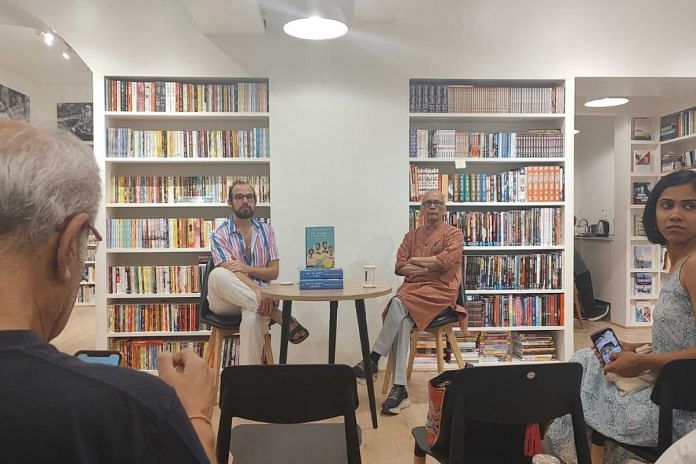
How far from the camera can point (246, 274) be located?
11.0ft

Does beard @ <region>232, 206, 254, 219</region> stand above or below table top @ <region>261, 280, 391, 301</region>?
above

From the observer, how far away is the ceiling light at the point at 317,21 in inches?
108

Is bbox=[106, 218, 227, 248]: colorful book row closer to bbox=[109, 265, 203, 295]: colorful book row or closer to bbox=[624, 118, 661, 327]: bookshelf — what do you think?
bbox=[109, 265, 203, 295]: colorful book row

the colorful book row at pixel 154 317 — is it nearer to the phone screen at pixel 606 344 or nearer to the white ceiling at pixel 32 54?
the white ceiling at pixel 32 54

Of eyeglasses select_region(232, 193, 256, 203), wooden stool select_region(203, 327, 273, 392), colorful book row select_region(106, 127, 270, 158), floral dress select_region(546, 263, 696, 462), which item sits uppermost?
colorful book row select_region(106, 127, 270, 158)

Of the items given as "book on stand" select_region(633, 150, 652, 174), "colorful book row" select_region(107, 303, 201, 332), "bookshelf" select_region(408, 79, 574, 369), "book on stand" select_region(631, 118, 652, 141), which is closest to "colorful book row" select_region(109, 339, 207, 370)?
"colorful book row" select_region(107, 303, 201, 332)

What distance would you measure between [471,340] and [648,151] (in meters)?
3.28

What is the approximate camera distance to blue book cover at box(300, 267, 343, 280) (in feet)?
9.95

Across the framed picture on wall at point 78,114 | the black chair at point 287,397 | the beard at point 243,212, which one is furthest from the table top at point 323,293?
the framed picture on wall at point 78,114

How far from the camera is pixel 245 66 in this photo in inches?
152

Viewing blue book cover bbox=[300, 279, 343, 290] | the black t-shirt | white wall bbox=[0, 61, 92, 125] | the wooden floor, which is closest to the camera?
the black t-shirt

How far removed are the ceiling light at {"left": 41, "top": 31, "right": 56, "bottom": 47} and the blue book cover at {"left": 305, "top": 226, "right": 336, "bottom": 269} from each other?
2712 mm

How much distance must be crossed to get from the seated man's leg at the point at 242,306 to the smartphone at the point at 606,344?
76.3 inches

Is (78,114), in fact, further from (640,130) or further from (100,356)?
(640,130)
